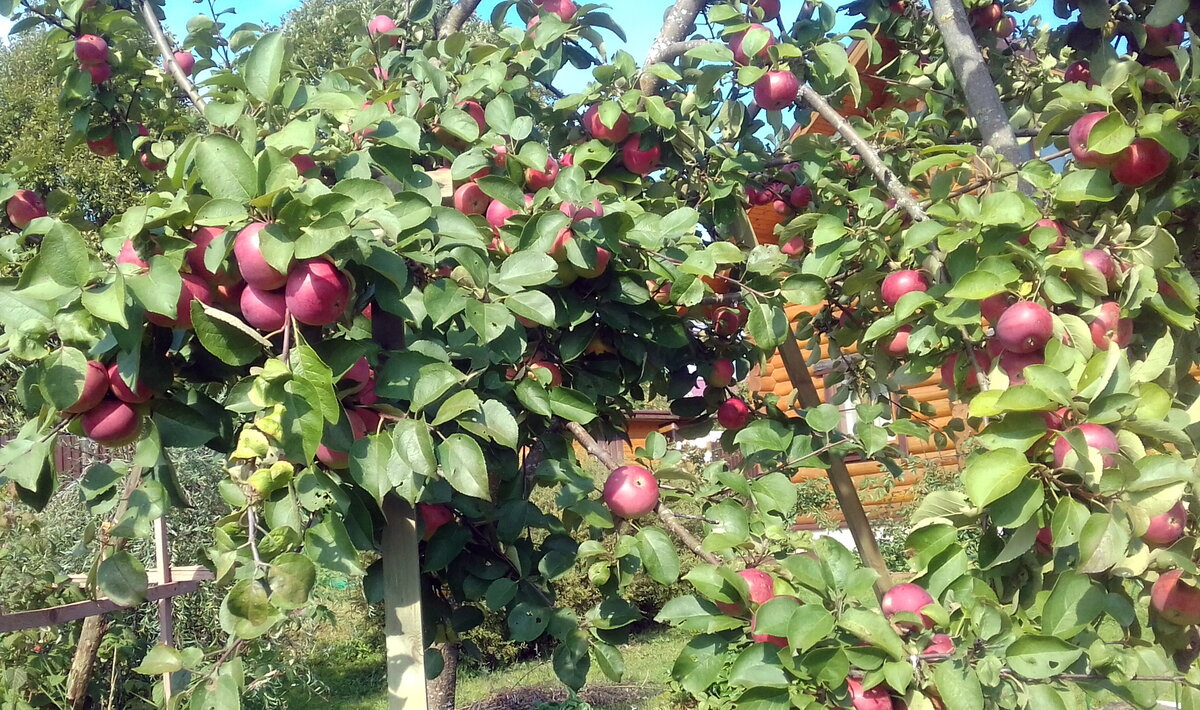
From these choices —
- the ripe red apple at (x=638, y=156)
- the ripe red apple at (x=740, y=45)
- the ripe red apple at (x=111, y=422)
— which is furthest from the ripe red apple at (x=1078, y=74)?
the ripe red apple at (x=111, y=422)

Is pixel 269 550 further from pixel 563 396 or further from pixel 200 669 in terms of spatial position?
pixel 563 396

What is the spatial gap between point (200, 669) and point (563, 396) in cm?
62

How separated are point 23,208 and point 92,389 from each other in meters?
0.98

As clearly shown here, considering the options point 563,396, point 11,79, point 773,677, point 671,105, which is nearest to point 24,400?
point 563,396

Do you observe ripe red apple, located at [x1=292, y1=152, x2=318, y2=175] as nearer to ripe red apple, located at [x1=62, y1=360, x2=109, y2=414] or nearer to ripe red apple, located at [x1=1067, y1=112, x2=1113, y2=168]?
ripe red apple, located at [x1=62, y1=360, x2=109, y2=414]

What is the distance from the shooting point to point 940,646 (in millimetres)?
1036

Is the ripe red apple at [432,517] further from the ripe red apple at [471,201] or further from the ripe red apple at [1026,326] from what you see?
the ripe red apple at [1026,326]

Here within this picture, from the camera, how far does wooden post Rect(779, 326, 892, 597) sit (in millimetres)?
1690

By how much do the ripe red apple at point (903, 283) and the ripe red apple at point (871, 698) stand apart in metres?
0.64

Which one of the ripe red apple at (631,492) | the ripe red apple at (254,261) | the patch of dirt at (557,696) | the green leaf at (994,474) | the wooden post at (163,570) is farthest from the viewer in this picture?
the patch of dirt at (557,696)

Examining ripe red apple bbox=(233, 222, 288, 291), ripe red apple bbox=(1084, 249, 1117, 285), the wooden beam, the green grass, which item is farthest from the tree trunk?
the green grass

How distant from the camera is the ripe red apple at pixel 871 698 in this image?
1.02 meters

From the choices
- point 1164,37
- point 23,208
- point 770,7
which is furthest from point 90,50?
point 1164,37

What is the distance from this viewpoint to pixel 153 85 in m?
1.92
